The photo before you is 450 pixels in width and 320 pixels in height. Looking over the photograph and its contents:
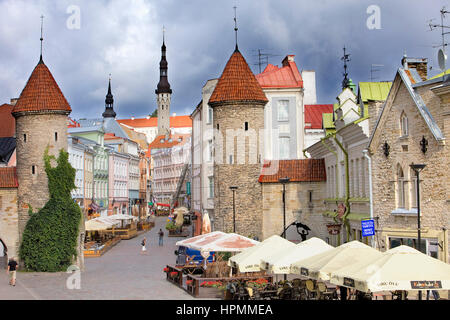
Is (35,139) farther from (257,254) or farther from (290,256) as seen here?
(290,256)

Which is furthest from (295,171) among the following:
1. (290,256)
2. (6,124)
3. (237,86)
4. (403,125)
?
(6,124)

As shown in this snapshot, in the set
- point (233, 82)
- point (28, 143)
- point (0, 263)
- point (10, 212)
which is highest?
point (233, 82)

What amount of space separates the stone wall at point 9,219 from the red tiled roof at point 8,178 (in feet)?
0.85

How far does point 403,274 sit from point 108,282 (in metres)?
17.0

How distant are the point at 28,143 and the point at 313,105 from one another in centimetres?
3357

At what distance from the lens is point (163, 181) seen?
129125 mm

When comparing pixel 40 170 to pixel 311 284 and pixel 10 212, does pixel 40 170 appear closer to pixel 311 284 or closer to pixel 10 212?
pixel 10 212

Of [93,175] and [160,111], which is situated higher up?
[160,111]

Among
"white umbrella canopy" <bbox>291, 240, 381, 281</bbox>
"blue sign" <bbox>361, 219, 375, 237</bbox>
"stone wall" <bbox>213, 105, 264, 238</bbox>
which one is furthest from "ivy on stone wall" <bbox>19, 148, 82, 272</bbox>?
"white umbrella canopy" <bbox>291, 240, 381, 281</bbox>

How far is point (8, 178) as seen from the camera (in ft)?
126

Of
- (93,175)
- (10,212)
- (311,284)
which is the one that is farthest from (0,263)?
(93,175)

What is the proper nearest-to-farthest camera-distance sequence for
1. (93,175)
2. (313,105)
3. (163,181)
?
1. (313,105)
2. (93,175)
3. (163,181)

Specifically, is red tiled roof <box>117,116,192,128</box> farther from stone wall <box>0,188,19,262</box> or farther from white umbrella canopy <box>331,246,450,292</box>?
white umbrella canopy <box>331,246,450,292</box>

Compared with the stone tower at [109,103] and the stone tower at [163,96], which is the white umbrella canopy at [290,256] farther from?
the stone tower at [163,96]
